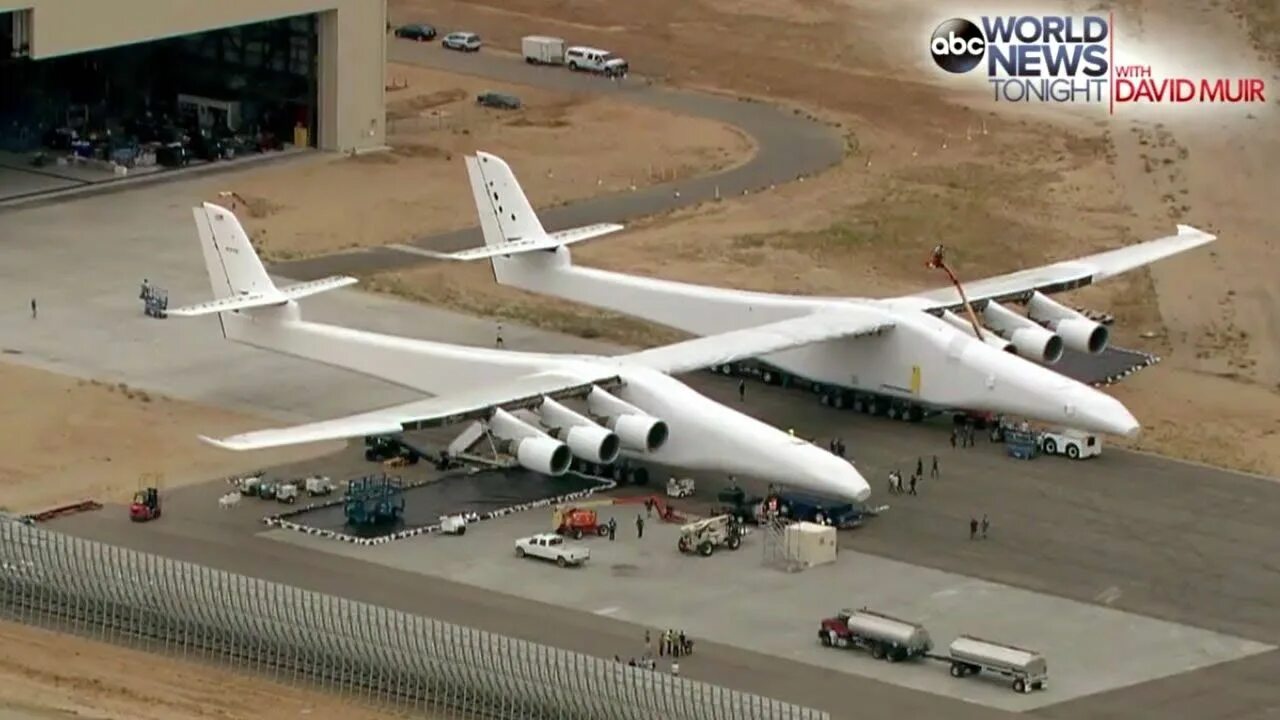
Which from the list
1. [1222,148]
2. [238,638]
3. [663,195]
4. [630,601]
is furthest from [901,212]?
[238,638]

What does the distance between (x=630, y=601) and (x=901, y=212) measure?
2242 inches

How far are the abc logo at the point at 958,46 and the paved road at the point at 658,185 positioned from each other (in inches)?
580

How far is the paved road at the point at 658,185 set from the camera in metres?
121

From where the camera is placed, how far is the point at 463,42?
561 feet

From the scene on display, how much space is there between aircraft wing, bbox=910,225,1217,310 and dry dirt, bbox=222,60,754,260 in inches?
1156

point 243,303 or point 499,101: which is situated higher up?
point 243,303

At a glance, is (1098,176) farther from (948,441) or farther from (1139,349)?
(948,441)

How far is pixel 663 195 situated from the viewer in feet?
444

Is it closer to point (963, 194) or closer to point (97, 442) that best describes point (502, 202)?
point (97, 442)

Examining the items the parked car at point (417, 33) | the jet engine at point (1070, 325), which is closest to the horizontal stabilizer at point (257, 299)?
the jet engine at point (1070, 325)

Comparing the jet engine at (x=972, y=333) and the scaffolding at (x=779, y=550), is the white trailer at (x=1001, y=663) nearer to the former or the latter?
the scaffolding at (x=779, y=550)

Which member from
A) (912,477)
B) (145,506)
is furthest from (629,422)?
(145,506)

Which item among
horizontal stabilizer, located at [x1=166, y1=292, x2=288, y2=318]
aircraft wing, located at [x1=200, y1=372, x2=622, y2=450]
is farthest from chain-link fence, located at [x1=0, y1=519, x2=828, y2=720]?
horizontal stabilizer, located at [x1=166, y1=292, x2=288, y2=318]

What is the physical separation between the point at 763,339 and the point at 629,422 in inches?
429
